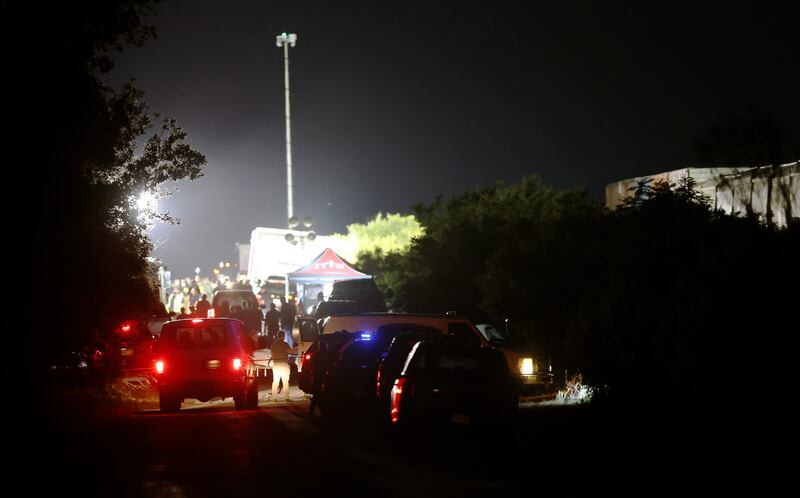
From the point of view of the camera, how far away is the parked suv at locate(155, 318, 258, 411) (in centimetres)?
2239

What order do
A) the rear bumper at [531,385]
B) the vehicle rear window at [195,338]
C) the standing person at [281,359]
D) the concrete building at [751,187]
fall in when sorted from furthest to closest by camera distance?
the concrete building at [751,187], the standing person at [281,359], the rear bumper at [531,385], the vehicle rear window at [195,338]

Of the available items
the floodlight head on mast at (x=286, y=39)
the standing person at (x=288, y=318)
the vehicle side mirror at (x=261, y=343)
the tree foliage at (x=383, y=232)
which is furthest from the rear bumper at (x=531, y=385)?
Answer: the tree foliage at (x=383, y=232)

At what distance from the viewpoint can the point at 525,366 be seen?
2361cm

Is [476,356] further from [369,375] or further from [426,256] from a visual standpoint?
[426,256]

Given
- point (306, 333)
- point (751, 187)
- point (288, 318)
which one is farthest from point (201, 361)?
point (751, 187)

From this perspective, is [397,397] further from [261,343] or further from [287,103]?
[287,103]

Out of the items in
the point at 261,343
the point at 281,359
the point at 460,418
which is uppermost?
the point at 261,343

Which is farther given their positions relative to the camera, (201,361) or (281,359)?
(281,359)

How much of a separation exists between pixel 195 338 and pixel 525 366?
22.1 feet

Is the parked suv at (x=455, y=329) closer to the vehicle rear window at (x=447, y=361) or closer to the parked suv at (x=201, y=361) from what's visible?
the parked suv at (x=201, y=361)

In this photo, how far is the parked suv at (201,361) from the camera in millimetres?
22391

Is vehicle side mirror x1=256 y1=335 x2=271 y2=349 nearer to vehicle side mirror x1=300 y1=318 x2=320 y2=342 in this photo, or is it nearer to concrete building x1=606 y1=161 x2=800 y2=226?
vehicle side mirror x1=300 y1=318 x2=320 y2=342

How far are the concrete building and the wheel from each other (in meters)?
11.5

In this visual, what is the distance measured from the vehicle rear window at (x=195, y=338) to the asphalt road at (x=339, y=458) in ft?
8.98
